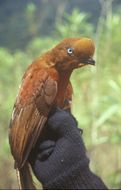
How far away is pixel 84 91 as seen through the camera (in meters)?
1.91

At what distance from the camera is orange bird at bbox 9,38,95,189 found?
884mm

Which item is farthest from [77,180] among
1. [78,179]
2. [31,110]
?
[31,110]

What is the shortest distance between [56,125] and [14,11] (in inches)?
42.8

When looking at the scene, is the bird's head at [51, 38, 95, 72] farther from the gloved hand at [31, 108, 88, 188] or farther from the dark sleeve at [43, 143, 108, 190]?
the dark sleeve at [43, 143, 108, 190]

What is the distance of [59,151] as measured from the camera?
2.69ft

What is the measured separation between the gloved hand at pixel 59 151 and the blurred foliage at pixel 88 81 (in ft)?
3.13

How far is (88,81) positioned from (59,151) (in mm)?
1069

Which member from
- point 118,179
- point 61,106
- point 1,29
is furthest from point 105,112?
point 61,106

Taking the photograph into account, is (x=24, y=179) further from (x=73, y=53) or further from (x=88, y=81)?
(x=88, y=81)

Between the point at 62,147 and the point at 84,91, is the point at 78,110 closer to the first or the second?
the point at 84,91

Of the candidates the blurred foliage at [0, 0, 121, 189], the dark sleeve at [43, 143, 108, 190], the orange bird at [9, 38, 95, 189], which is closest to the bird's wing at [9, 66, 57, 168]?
the orange bird at [9, 38, 95, 189]

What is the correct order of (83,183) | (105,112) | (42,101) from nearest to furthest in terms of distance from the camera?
(83,183) → (42,101) → (105,112)

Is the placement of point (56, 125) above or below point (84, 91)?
below

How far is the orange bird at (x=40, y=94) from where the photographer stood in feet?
2.90
